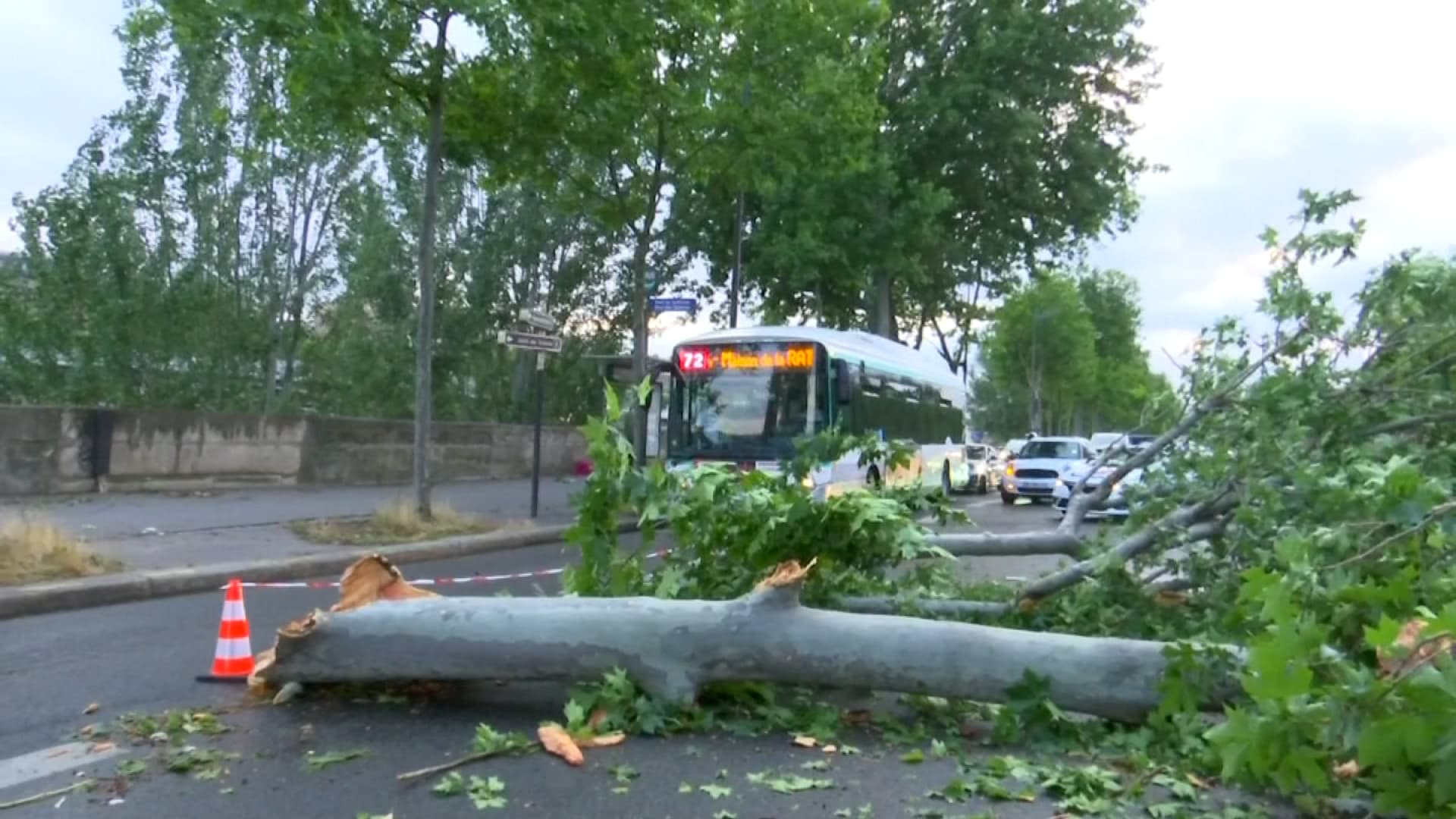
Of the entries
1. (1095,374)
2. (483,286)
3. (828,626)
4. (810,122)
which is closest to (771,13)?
(810,122)

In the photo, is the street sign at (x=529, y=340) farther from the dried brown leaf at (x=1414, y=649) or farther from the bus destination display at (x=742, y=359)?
the dried brown leaf at (x=1414, y=649)

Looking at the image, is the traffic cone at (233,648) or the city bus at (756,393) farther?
the city bus at (756,393)

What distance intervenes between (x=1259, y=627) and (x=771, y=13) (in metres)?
15.0

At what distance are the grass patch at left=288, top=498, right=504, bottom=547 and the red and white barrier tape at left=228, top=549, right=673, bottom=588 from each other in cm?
207

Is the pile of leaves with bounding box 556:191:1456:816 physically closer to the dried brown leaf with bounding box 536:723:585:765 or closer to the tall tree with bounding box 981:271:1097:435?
the dried brown leaf with bounding box 536:723:585:765

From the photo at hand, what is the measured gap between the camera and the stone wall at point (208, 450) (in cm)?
1672

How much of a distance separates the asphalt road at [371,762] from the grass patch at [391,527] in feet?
21.9

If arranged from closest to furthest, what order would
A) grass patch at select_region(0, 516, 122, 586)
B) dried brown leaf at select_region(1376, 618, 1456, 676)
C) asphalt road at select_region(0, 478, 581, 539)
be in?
dried brown leaf at select_region(1376, 618, 1456, 676)
grass patch at select_region(0, 516, 122, 586)
asphalt road at select_region(0, 478, 581, 539)

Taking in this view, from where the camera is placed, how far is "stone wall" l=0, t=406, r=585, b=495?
658 inches

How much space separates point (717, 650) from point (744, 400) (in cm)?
1256

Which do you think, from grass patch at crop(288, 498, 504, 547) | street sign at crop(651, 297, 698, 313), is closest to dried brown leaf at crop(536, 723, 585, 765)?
grass patch at crop(288, 498, 504, 547)

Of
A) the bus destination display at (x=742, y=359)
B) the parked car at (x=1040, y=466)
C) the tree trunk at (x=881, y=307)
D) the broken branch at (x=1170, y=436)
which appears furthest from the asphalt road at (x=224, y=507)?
the tree trunk at (x=881, y=307)

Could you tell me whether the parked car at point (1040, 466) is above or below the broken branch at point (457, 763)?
above

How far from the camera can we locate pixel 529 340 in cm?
1727
